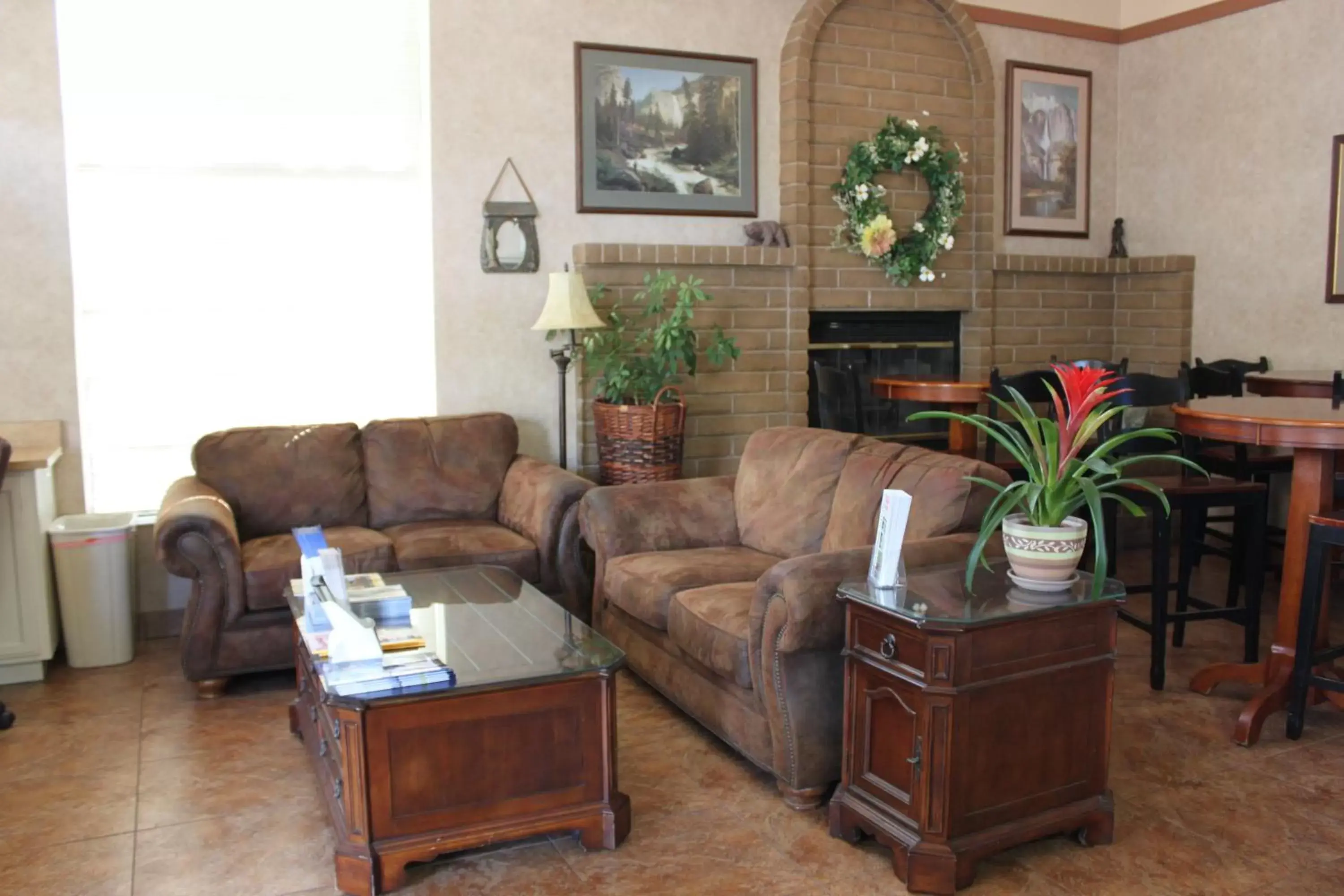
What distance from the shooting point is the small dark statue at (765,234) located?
543 centimetres

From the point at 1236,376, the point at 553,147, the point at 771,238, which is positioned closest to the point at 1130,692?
the point at 1236,376

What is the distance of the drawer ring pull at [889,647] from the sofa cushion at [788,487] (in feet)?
3.51

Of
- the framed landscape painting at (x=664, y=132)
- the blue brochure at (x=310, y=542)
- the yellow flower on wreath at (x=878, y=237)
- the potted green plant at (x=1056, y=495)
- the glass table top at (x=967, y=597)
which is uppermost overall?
the framed landscape painting at (x=664, y=132)

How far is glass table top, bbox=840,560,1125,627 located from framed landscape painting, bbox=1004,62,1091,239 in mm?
3860

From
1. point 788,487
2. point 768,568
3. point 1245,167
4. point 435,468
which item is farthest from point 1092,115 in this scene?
point 435,468

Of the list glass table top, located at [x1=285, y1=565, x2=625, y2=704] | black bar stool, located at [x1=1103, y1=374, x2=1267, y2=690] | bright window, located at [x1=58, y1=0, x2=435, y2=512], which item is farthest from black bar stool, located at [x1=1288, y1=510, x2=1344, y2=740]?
bright window, located at [x1=58, y1=0, x2=435, y2=512]

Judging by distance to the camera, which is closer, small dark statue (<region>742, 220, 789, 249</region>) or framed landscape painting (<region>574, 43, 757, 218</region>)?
framed landscape painting (<region>574, 43, 757, 218</region>)

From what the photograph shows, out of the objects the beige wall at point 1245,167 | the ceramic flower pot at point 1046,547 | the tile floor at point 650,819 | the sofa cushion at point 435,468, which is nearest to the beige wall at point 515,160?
the sofa cushion at point 435,468

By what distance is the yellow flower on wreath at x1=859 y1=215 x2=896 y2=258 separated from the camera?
5543 millimetres

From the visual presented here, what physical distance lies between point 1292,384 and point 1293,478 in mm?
1278

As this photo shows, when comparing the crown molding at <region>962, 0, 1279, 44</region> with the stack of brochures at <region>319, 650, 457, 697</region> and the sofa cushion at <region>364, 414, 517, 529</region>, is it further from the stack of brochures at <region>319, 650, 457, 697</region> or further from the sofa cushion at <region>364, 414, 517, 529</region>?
the stack of brochures at <region>319, 650, 457, 697</region>

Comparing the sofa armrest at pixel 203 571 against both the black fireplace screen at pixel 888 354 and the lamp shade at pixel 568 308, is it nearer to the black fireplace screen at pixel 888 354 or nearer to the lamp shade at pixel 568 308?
the lamp shade at pixel 568 308

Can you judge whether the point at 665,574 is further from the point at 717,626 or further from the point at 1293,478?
the point at 1293,478

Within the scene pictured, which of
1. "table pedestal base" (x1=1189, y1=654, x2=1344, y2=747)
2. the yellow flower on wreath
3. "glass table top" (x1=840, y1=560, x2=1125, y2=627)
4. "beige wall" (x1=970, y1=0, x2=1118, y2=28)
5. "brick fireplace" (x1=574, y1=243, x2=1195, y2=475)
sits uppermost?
"beige wall" (x1=970, y1=0, x2=1118, y2=28)
